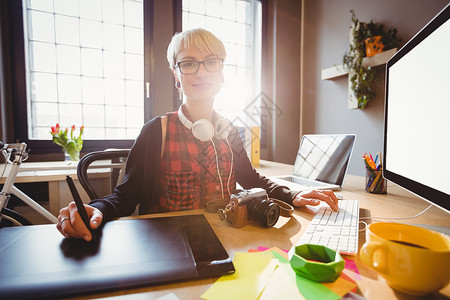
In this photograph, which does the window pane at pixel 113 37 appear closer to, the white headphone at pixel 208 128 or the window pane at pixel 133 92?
the window pane at pixel 133 92

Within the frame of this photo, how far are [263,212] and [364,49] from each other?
2077 millimetres

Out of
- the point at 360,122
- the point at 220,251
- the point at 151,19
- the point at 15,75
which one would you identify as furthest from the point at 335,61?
the point at 15,75

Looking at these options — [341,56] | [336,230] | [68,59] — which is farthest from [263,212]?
[68,59]

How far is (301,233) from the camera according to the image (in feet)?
2.09

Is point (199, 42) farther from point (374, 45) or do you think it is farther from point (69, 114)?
point (69, 114)

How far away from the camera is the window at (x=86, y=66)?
217cm

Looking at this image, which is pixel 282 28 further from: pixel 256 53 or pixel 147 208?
pixel 147 208

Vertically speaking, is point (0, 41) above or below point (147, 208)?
above

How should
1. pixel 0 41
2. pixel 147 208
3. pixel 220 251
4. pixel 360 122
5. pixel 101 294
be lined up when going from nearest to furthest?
pixel 101 294
pixel 220 251
pixel 147 208
pixel 0 41
pixel 360 122

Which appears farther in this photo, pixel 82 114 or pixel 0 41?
pixel 82 114

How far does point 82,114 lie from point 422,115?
255 cm

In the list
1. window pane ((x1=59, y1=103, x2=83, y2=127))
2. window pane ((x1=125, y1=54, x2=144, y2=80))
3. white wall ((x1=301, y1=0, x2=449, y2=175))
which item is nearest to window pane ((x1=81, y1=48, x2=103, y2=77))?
window pane ((x1=125, y1=54, x2=144, y2=80))

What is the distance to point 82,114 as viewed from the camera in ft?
7.67

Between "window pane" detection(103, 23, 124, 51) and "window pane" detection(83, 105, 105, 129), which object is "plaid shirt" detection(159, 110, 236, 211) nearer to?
"window pane" detection(83, 105, 105, 129)
